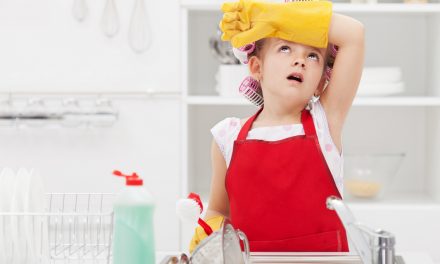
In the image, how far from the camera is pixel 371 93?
270 cm

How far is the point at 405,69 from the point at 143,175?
1.17 m

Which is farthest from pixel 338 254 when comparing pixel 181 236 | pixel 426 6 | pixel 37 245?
pixel 426 6

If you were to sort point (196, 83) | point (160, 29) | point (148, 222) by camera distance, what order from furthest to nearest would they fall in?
point (196, 83) → point (160, 29) → point (148, 222)

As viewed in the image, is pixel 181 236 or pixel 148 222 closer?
pixel 148 222

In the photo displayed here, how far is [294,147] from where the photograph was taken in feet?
4.55

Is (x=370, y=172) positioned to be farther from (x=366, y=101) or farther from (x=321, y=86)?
(x=321, y=86)

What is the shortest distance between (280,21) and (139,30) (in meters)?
1.37

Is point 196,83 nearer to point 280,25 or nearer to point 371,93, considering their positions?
point 371,93

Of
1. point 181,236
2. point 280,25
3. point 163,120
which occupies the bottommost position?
point 181,236

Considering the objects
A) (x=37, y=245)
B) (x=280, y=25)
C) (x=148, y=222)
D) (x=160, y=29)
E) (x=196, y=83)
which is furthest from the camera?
(x=196, y=83)

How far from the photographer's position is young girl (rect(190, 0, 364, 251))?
4.45ft

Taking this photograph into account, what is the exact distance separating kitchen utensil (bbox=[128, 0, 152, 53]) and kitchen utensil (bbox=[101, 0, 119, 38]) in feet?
0.19

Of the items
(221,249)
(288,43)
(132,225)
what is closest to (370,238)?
(221,249)

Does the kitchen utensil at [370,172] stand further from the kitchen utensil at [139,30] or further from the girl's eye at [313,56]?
the girl's eye at [313,56]
